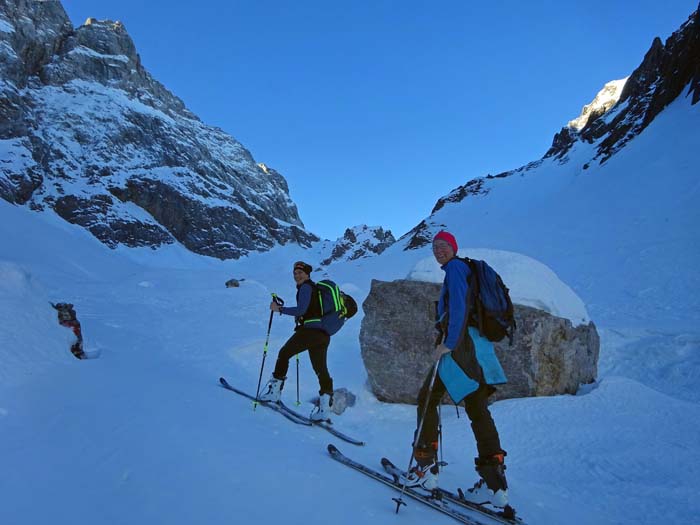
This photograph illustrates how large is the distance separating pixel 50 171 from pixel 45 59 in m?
27.8

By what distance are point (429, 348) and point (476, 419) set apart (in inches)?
147

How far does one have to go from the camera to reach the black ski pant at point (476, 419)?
3.53m

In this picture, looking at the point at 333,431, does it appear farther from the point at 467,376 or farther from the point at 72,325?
the point at 72,325

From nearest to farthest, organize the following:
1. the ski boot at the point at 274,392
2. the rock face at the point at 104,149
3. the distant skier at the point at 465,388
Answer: the distant skier at the point at 465,388 < the ski boot at the point at 274,392 < the rock face at the point at 104,149

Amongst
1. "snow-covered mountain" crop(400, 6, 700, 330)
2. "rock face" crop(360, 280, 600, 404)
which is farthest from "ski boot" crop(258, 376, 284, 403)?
"snow-covered mountain" crop(400, 6, 700, 330)

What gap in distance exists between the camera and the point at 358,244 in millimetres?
106875

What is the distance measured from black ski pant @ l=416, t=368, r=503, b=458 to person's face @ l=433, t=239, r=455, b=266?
101 centimetres

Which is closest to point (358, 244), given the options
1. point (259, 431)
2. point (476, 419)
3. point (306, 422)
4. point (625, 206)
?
point (625, 206)

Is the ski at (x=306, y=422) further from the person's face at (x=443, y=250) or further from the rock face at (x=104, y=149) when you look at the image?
the rock face at (x=104, y=149)

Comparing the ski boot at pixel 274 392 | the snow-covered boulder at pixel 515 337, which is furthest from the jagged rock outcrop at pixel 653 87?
the ski boot at pixel 274 392

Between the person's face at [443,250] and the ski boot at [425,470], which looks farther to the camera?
the person's face at [443,250]

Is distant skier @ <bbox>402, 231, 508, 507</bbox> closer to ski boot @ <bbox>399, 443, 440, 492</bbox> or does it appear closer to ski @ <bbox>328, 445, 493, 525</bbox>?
ski boot @ <bbox>399, 443, 440, 492</bbox>

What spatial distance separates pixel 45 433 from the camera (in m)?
3.40

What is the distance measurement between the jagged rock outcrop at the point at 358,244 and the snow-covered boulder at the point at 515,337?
9212cm
